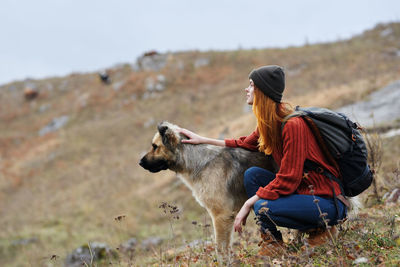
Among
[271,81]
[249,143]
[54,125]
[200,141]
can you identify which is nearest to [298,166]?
[271,81]

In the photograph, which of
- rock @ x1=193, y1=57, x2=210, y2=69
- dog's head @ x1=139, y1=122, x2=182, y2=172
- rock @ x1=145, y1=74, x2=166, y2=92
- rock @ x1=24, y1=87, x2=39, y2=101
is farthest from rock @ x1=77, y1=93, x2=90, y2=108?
dog's head @ x1=139, y1=122, x2=182, y2=172

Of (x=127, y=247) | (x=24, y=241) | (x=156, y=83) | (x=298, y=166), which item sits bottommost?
(x=24, y=241)

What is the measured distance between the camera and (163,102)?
2641 cm

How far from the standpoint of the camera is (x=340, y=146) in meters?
2.87

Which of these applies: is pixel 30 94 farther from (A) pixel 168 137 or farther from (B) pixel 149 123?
(A) pixel 168 137

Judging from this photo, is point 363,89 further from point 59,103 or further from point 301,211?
point 59,103

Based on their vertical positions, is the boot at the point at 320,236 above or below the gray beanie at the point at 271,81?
below

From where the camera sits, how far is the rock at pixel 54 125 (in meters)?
27.0

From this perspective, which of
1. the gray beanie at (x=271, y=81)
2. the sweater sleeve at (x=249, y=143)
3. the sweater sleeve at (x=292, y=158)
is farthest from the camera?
the sweater sleeve at (x=249, y=143)

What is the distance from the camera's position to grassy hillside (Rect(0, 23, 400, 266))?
1108 cm

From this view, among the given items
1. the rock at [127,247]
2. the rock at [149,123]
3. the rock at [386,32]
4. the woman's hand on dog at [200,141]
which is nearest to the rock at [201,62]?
the rock at [149,123]

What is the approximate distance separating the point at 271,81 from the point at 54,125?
27.4 metres

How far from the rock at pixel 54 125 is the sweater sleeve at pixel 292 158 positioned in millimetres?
26856

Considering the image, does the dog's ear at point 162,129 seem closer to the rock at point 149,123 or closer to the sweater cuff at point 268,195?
the sweater cuff at point 268,195
